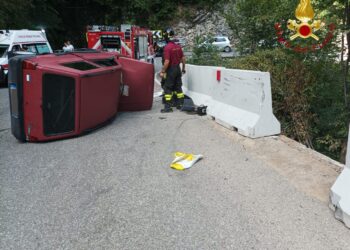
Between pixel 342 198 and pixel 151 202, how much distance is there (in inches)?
75.2

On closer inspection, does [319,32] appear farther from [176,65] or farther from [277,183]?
[277,183]

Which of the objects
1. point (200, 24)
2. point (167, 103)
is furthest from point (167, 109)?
point (200, 24)

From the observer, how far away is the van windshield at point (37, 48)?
705 inches

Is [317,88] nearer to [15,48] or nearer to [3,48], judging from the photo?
[15,48]

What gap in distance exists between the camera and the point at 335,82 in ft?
24.8

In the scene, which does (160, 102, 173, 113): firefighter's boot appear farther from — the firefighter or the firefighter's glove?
the firefighter's glove

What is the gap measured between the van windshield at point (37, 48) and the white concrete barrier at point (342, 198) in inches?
652

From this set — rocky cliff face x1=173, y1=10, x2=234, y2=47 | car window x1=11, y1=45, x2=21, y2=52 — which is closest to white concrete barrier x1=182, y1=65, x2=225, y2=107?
car window x1=11, y1=45, x2=21, y2=52

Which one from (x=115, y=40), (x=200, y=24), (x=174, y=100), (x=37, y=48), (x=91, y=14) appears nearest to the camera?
(x=174, y=100)

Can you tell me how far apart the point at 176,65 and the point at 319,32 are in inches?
133

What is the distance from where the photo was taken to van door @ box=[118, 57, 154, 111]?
912 centimetres

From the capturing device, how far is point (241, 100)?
693 centimetres

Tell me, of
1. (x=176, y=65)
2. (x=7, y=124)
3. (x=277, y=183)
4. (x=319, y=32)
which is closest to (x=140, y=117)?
(x=176, y=65)

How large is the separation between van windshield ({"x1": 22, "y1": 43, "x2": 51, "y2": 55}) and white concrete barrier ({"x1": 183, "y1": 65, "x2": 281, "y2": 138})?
11.7 m
